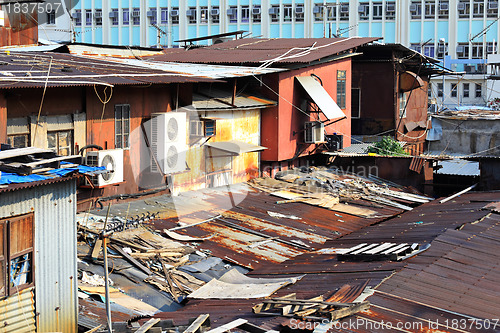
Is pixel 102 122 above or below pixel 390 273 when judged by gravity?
above

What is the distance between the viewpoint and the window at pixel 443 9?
5272 centimetres

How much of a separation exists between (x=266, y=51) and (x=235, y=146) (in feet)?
19.5

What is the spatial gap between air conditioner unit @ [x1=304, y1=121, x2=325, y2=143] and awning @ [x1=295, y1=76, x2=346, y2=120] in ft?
1.86

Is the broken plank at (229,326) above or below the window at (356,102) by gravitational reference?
below

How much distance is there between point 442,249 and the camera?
13.9 m

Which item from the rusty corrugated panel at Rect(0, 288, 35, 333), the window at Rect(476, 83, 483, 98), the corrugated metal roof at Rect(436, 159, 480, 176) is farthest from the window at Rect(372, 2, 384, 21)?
the rusty corrugated panel at Rect(0, 288, 35, 333)

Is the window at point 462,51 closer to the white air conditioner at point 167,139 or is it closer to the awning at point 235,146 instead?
the awning at point 235,146

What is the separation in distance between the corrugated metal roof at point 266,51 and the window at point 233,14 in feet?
93.2

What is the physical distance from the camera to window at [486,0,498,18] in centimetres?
5191

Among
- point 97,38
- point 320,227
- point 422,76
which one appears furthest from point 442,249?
point 97,38

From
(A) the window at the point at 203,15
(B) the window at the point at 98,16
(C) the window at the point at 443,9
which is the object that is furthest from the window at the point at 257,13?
(C) the window at the point at 443,9

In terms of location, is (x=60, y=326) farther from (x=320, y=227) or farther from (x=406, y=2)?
(x=406, y=2)

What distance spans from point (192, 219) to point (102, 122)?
3.06 meters

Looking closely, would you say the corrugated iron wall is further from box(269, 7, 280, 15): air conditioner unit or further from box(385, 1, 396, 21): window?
box(385, 1, 396, 21): window
